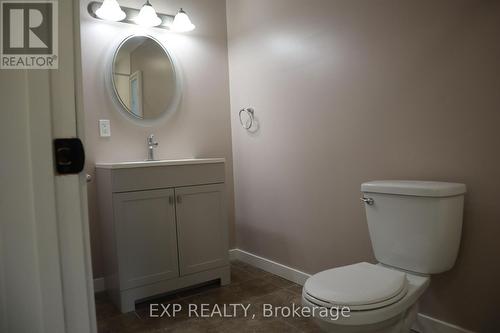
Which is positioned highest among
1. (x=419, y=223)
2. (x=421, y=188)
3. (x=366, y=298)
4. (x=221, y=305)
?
(x=421, y=188)

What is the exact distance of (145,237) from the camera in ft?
6.82

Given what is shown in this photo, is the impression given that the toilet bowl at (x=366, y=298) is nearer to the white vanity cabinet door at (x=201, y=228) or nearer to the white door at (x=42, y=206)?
the white door at (x=42, y=206)

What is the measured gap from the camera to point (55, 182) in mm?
571

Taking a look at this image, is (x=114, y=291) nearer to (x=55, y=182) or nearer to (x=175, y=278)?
(x=175, y=278)

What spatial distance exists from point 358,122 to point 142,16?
1.67 metres

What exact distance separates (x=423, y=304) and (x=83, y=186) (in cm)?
170

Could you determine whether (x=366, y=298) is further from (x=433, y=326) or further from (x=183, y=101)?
(x=183, y=101)

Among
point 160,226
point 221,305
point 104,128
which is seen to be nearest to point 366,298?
point 221,305

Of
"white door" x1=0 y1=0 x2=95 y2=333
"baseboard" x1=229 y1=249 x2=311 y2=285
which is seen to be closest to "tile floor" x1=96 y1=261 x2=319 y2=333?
"baseboard" x1=229 y1=249 x2=311 y2=285

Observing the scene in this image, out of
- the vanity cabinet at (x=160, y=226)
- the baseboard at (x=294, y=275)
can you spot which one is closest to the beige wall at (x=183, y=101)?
the vanity cabinet at (x=160, y=226)

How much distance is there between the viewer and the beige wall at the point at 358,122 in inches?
56.7

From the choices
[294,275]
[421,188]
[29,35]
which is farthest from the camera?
[294,275]

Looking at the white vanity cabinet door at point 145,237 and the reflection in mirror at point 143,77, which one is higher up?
the reflection in mirror at point 143,77

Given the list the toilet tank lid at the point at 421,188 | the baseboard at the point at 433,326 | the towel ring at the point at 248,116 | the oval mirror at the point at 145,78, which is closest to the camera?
the toilet tank lid at the point at 421,188
